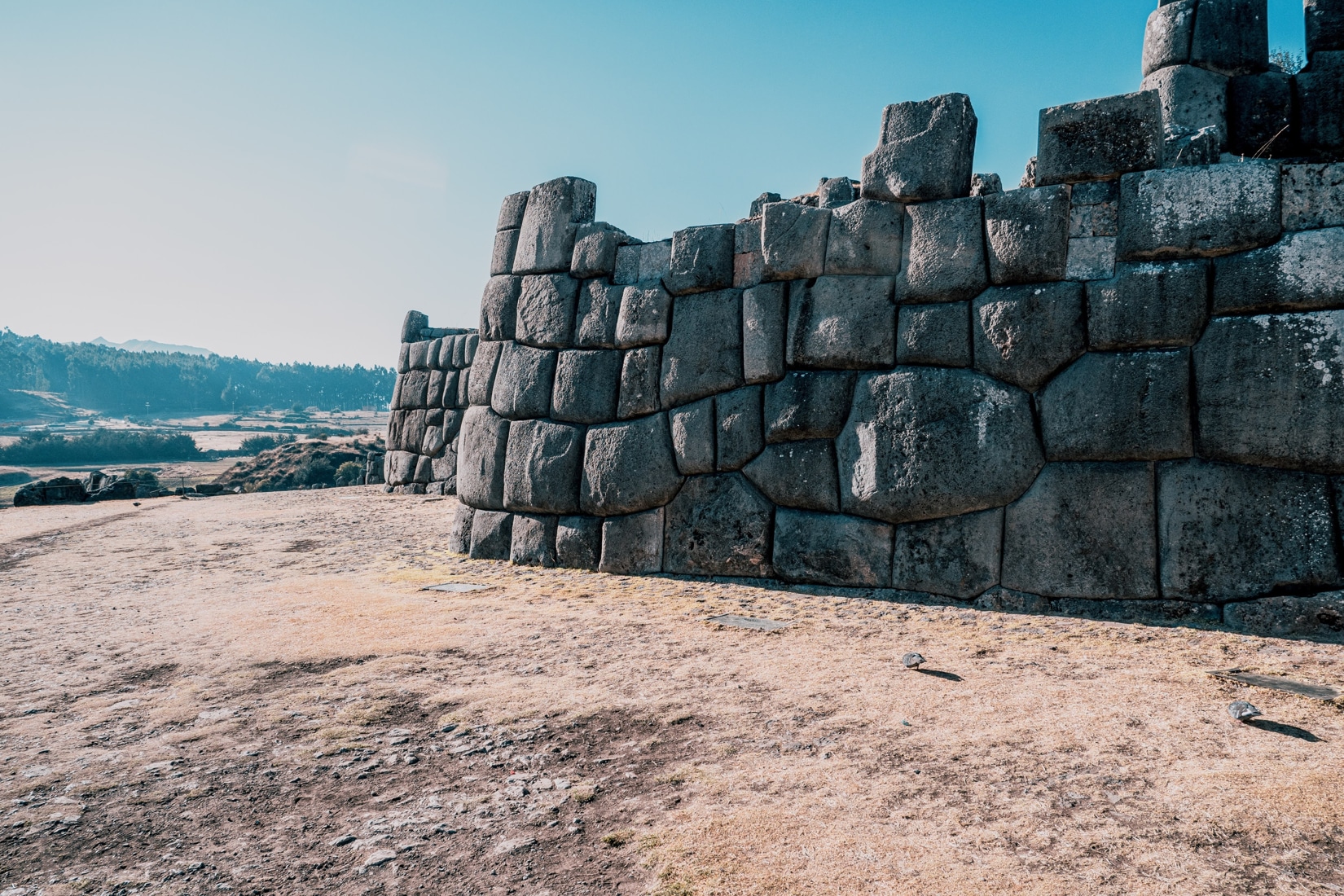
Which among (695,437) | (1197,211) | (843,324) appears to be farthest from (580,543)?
(1197,211)

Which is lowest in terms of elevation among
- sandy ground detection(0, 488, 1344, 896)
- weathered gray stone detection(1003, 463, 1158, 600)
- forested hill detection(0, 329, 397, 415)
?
sandy ground detection(0, 488, 1344, 896)

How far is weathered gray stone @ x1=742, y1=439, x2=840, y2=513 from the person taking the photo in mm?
5180

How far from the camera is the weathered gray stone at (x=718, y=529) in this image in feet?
17.9

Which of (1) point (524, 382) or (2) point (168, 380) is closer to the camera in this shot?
(1) point (524, 382)

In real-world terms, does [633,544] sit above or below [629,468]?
below

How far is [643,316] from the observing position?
6023mm

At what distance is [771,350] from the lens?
5418 millimetres

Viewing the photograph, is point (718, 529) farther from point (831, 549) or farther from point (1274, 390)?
point (1274, 390)

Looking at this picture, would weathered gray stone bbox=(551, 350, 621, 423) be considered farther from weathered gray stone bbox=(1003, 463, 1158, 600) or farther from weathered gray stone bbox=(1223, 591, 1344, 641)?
weathered gray stone bbox=(1223, 591, 1344, 641)

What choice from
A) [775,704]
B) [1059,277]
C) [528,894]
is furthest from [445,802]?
[1059,277]

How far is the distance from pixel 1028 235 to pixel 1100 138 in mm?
687

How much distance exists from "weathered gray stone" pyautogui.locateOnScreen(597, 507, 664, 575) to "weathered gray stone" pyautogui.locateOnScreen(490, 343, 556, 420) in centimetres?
123

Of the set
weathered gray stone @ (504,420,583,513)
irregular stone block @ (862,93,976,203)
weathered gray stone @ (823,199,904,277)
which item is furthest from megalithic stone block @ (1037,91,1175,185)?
weathered gray stone @ (504,420,583,513)

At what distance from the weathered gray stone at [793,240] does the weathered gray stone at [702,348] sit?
0.39 meters
